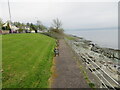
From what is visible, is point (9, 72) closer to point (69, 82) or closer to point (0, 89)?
point (0, 89)

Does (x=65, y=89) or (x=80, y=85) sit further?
(x=80, y=85)

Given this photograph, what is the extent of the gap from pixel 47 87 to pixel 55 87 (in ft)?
1.31

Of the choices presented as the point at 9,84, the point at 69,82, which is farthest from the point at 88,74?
the point at 9,84

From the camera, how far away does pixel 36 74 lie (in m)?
7.21

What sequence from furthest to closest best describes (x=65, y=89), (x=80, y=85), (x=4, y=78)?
1. (x=4, y=78)
2. (x=80, y=85)
3. (x=65, y=89)

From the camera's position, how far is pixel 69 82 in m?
6.00

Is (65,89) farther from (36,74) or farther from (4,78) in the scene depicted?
(4,78)

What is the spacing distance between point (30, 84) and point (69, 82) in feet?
6.76

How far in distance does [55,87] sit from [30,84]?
1.37 metres

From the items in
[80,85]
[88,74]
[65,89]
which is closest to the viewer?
[65,89]

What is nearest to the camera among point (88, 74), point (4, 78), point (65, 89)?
point (65, 89)

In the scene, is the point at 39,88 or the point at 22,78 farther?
the point at 22,78

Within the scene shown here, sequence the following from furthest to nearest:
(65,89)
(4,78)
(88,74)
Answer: (88,74)
(4,78)
(65,89)

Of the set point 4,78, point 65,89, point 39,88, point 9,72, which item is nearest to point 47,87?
point 39,88
